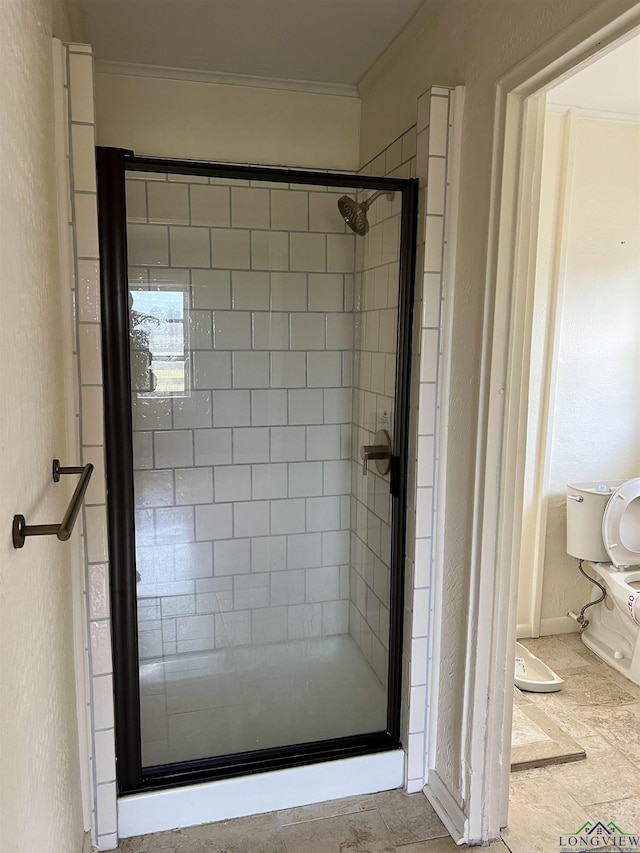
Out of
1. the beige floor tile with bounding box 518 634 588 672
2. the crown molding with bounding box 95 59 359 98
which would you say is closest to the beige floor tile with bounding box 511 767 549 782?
the beige floor tile with bounding box 518 634 588 672

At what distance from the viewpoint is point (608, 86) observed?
2340 millimetres

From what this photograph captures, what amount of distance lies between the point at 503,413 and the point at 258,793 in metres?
1.31

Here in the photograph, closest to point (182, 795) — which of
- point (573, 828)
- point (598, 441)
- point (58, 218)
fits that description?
point (573, 828)

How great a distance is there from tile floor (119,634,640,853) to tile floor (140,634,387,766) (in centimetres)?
20

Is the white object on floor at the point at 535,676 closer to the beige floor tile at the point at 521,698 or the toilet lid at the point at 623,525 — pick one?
the beige floor tile at the point at 521,698

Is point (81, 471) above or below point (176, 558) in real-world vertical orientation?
above

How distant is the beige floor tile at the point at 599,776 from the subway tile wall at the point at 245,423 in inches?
33.7

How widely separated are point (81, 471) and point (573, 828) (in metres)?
1.69

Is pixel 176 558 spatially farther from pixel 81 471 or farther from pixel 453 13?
pixel 453 13

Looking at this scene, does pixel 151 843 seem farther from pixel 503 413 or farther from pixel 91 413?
pixel 503 413

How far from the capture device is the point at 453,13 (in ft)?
5.43

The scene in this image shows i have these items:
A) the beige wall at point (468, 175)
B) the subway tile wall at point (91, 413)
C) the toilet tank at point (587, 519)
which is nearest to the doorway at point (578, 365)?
the toilet tank at point (587, 519)

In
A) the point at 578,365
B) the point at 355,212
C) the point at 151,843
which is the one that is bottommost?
the point at 151,843

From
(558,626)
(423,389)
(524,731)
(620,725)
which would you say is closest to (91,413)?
(423,389)
